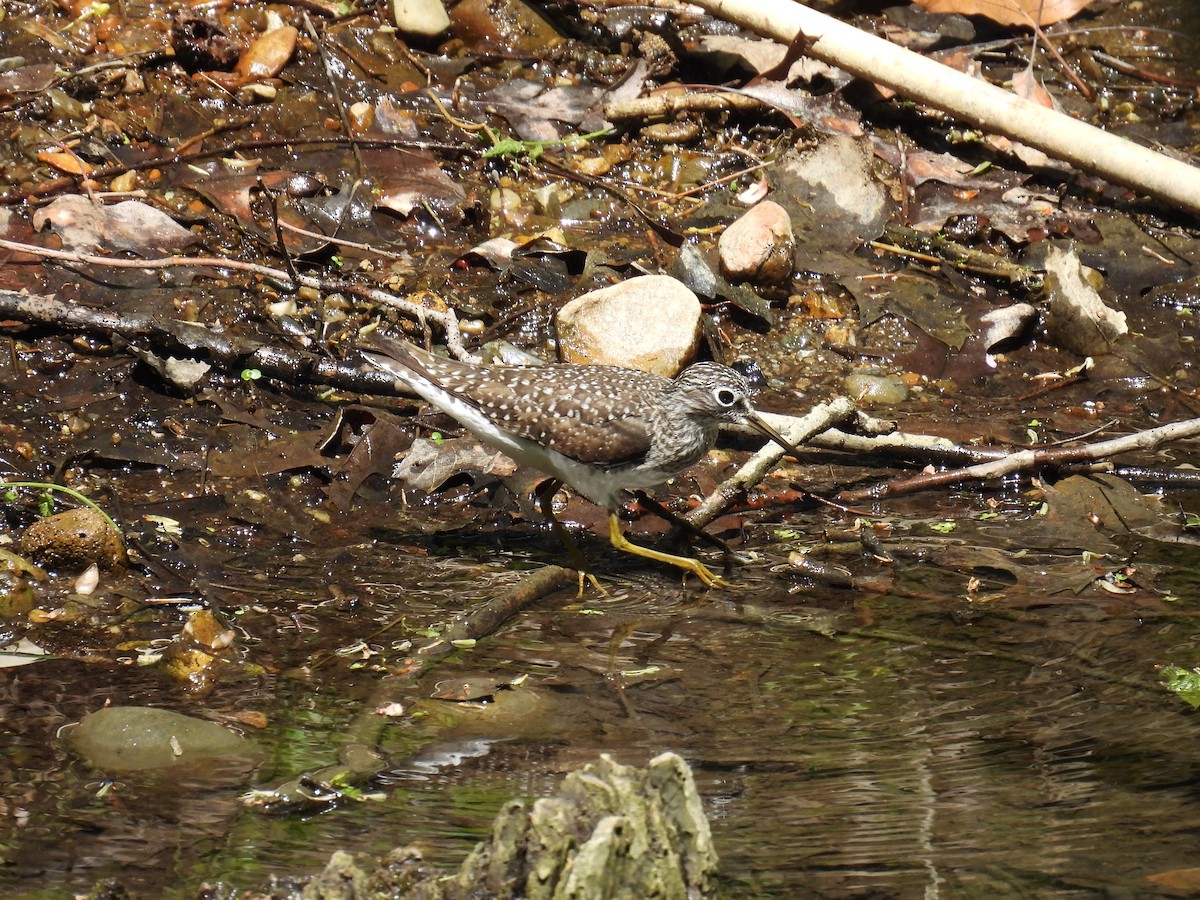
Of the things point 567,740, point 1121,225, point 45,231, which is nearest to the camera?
point 567,740

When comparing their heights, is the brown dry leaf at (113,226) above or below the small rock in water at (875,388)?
below

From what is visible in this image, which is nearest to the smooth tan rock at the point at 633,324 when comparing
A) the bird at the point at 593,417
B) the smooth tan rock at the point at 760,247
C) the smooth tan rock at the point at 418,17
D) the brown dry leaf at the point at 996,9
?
the smooth tan rock at the point at 760,247

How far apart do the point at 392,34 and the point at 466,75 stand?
630 millimetres

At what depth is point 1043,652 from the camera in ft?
17.1

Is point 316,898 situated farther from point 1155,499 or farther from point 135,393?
point 1155,499

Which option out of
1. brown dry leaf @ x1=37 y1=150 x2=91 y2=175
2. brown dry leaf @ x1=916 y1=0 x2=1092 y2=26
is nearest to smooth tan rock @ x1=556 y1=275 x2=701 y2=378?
brown dry leaf @ x1=37 y1=150 x2=91 y2=175

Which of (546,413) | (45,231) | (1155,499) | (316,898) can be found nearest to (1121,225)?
(1155,499)

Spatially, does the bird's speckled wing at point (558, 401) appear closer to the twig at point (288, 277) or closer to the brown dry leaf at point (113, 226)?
the twig at point (288, 277)

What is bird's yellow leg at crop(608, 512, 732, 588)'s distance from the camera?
6.02 m

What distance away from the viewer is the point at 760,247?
26.9 ft

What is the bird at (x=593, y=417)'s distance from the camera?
620 centimetres

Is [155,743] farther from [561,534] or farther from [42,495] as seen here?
[561,534]

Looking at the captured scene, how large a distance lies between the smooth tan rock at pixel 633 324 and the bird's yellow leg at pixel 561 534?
103 centimetres

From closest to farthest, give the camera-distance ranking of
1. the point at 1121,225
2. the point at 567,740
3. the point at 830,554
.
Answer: the point at 567,740, the point at 830,554, the point at 1121,225
